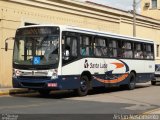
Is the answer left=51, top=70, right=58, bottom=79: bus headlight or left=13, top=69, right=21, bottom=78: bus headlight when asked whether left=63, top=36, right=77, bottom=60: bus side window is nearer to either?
left=51, top=70, right=58, bottom=79: bus headlight

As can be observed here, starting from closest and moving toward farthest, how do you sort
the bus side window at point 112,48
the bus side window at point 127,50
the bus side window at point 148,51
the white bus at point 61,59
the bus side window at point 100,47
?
the white bus at point 61,59 < the bus side window at point 100,47 < the bus side window at point 112,48 < the bus side window at point 127,50 < the bus side window at point 148,51

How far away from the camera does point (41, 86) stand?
18812 millimetres

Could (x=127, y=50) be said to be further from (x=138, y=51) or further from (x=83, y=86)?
(x=83, y=86)

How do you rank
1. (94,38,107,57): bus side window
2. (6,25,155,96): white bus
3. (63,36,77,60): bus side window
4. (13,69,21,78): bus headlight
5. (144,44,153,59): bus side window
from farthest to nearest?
(144,44,153,59): bus side window → (94,38,107,57): bus side window → (13,69,21,78): bus headlight → (63,36,77,60): bus side window → (6,25,155,96): white bus

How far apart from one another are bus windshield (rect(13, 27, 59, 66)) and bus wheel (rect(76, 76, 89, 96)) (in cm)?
222

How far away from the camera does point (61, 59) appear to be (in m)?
18.8

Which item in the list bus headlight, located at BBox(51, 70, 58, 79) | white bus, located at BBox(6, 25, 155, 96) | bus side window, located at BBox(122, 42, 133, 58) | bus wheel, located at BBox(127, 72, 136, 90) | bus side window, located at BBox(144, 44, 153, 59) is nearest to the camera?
bus headlight, located at BBox(51, 70, 58, 79)

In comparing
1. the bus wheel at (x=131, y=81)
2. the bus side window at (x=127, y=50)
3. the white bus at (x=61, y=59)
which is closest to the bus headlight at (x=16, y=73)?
the white bus at (x=61, y=59)

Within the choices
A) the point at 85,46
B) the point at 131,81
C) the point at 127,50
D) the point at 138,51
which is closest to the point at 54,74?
the point at 85,46

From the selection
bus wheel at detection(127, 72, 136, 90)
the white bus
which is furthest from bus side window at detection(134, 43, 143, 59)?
the white bus

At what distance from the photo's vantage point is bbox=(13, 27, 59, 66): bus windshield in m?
18.7

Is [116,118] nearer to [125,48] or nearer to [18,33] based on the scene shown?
[18,33]

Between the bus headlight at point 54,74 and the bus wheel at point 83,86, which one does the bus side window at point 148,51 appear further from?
the bus headlight at point 54,74

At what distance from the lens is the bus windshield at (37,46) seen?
18.7 meters
